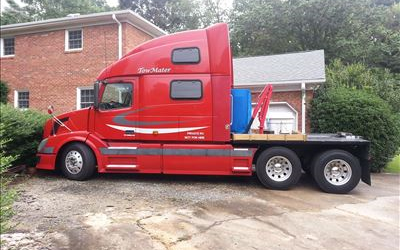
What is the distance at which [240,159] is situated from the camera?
7820mm

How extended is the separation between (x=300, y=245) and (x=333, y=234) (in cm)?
81

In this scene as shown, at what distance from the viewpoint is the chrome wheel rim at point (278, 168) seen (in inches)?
305

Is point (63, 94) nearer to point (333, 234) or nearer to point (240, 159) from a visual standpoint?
point (240, 159)

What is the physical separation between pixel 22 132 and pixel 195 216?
544 centimetres

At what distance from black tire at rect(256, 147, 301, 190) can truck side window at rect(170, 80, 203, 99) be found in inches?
83.6

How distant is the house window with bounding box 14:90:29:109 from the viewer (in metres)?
17.4

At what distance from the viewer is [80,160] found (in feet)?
26.8

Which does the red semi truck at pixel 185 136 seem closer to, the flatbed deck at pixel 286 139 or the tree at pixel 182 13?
the flatbed deck at pixel 286 139

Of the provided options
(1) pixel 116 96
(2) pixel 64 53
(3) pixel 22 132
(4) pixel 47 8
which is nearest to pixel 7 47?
(2) pixel 64 53

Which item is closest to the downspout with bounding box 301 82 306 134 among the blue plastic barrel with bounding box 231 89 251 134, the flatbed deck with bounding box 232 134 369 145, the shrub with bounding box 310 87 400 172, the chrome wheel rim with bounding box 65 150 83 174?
the shrub with bounding box 310 87 400 172

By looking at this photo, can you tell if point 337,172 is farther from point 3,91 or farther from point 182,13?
point 182,13

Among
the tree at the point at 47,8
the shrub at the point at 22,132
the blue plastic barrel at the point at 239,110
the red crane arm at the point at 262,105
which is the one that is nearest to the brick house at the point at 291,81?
the red crane arm at the point at 262,105

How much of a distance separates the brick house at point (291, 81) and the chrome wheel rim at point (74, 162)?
731 cm

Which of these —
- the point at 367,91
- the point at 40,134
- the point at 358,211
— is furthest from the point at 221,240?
the point at 367,91
